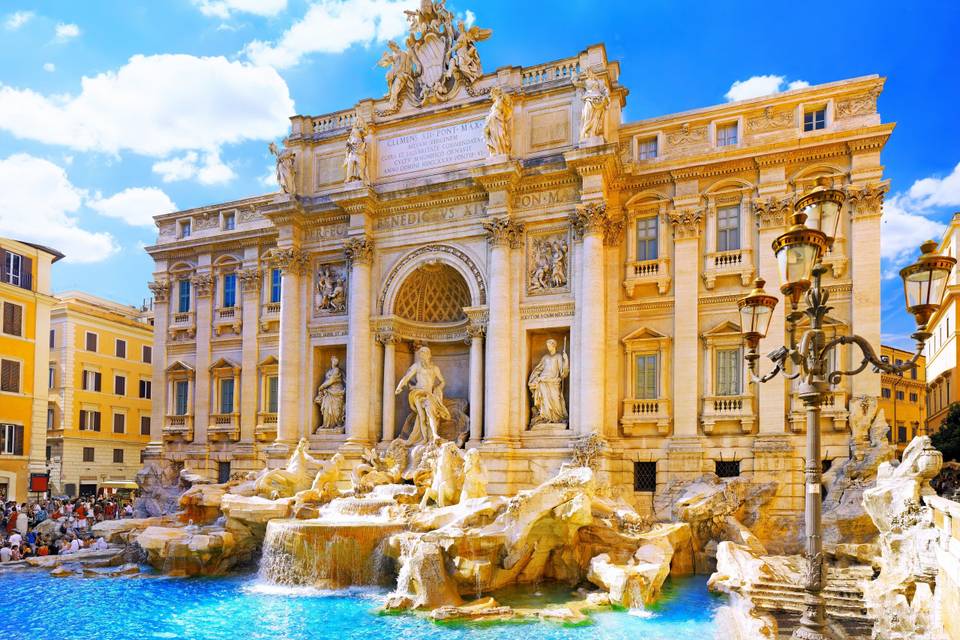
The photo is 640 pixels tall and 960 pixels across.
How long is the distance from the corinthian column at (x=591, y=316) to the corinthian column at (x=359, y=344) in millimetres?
6485

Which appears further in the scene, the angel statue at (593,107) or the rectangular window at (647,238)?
the rectangular window at (647,238)

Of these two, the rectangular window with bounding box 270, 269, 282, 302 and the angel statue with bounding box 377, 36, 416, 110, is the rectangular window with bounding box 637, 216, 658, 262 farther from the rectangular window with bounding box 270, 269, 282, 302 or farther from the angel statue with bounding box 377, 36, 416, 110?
the rectangular window with bounding box 270, 269, 282, 302

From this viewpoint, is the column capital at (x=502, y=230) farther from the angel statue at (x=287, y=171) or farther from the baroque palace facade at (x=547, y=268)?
the angel statue at (x=287, y=171)

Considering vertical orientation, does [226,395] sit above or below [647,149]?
below

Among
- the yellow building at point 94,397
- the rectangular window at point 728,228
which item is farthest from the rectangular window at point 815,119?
the yellow building at point 94,397

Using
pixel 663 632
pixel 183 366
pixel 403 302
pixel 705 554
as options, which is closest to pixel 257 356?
pixel 183 366

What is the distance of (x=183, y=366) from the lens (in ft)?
87.7

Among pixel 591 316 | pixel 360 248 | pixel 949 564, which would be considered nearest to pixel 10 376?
pixel 360 248

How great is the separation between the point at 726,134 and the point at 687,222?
2683 millimetres

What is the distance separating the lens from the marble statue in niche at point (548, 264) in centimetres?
2069

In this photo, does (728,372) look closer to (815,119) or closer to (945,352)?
(815,119)

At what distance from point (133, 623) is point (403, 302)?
1250 cm

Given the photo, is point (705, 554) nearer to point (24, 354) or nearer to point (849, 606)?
point (849, 606)

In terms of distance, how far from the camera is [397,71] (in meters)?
23.3
